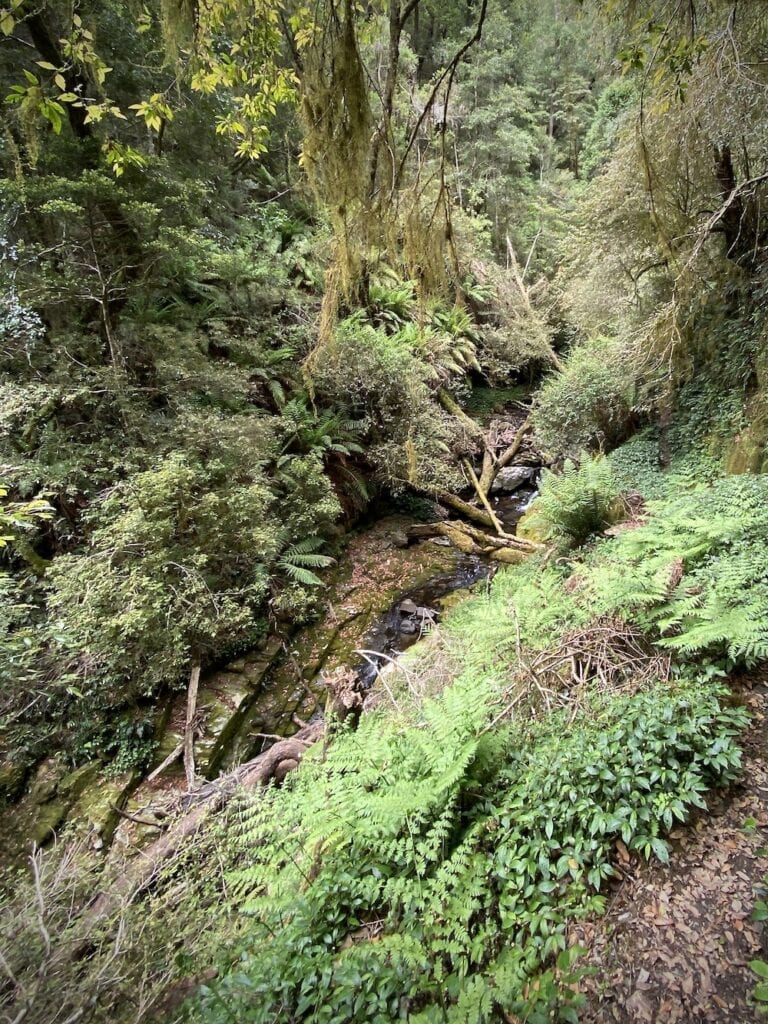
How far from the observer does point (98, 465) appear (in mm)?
5434

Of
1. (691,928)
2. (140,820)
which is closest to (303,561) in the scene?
(140,820)

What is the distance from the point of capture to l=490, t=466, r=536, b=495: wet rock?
10555 millimetres

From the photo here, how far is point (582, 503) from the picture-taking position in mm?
5668

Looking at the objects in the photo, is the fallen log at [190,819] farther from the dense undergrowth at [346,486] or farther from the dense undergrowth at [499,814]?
the dense undergrowth at [499,814]

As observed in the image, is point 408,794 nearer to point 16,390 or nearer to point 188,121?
point 16,390

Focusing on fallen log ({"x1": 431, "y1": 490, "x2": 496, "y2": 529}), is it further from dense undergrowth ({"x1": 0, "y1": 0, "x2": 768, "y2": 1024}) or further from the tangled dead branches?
the tangled dead branches

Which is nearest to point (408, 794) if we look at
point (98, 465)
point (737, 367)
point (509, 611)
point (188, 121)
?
point (509, 611)

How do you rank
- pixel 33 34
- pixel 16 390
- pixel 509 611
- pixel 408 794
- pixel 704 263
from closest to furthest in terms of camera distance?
pixel 408 794 → pixel 509 611 → pixel 16 390 → pixel 33 34 → pixel 704 263

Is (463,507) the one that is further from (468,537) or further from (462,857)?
(462,857)

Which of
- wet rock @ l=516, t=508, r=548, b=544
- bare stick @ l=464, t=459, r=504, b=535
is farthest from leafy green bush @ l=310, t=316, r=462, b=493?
wet rock @ l=516, t=508, r=548, b=544

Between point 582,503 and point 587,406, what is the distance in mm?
3718

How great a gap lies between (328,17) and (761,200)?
5.56 metres

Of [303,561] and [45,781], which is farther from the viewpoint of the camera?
[303,561]

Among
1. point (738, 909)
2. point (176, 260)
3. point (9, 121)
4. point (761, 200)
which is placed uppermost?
point (9, 121)
